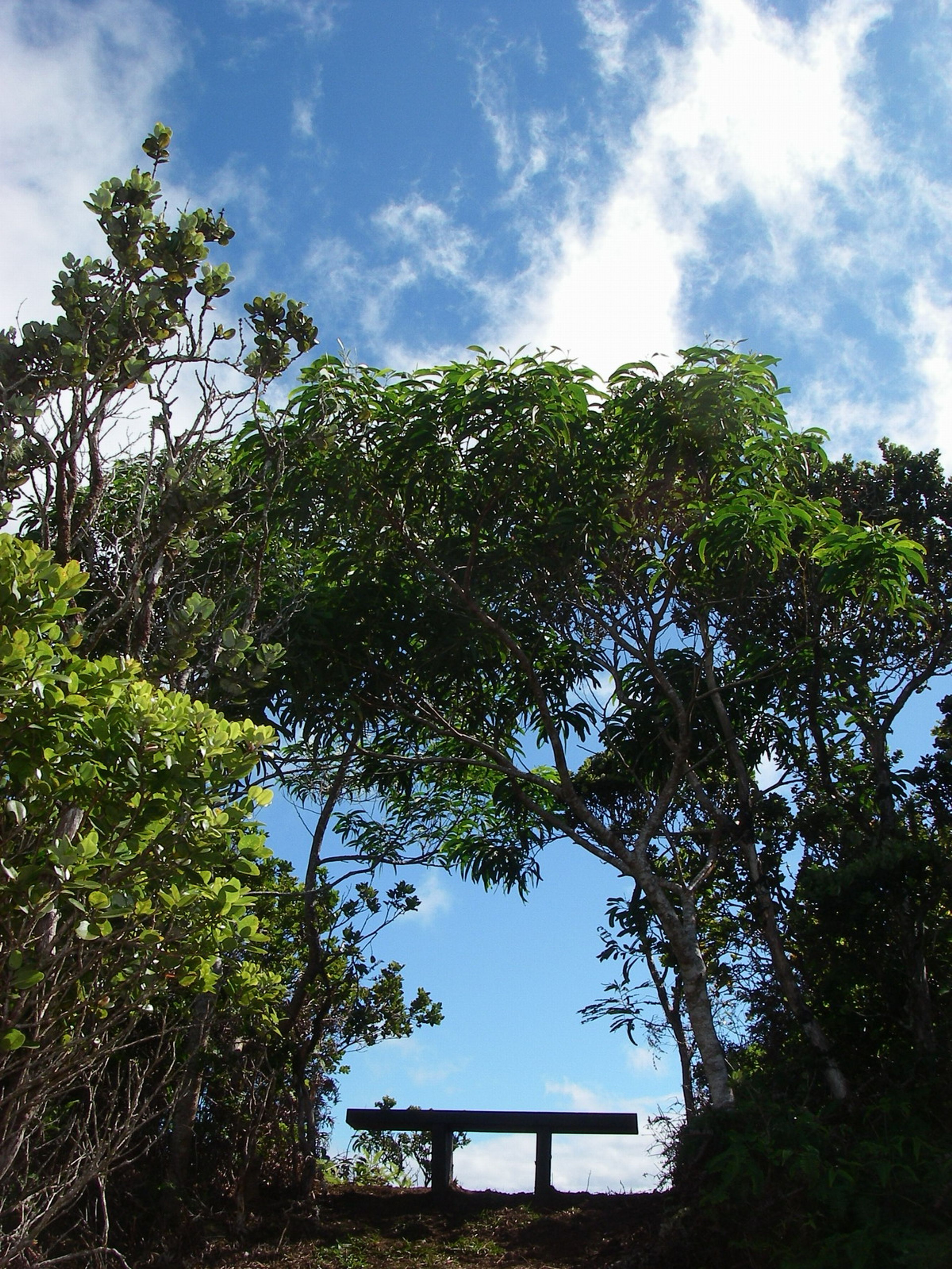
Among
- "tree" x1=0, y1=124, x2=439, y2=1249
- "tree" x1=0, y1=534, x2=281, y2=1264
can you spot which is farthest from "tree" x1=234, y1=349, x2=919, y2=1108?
"tree" x1=0, y1=534, x2=281, y2=1264

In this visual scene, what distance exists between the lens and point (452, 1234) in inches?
393

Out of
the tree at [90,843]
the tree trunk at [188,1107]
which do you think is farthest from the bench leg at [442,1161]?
the tree at [90,843]

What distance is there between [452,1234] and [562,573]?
6559mm

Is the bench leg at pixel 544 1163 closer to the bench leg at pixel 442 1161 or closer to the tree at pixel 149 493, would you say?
the bench leg at pixel 442 1161

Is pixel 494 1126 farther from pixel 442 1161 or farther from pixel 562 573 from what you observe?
pixel 562 573

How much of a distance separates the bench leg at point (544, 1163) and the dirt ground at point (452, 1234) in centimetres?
15

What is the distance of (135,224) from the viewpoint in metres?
5.74

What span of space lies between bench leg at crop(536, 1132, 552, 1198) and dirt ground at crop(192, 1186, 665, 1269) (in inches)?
6.0

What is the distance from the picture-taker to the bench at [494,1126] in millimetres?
10891

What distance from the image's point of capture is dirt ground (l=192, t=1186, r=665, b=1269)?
29.3 feet

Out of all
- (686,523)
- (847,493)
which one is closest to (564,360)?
(686,523)

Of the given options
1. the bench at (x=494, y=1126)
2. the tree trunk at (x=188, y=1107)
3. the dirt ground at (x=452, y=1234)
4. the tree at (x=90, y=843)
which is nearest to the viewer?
the tree at (x=90, y=843)

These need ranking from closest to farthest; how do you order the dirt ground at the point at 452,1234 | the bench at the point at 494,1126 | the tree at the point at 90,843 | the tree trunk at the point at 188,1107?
the tree at the point at 90,843, the dirt ground at the point at 452,1234, the tree trunk at the point at 188,1107, the bench at the point at 494,1126

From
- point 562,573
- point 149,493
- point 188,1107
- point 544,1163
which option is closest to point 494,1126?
point 544,1163
